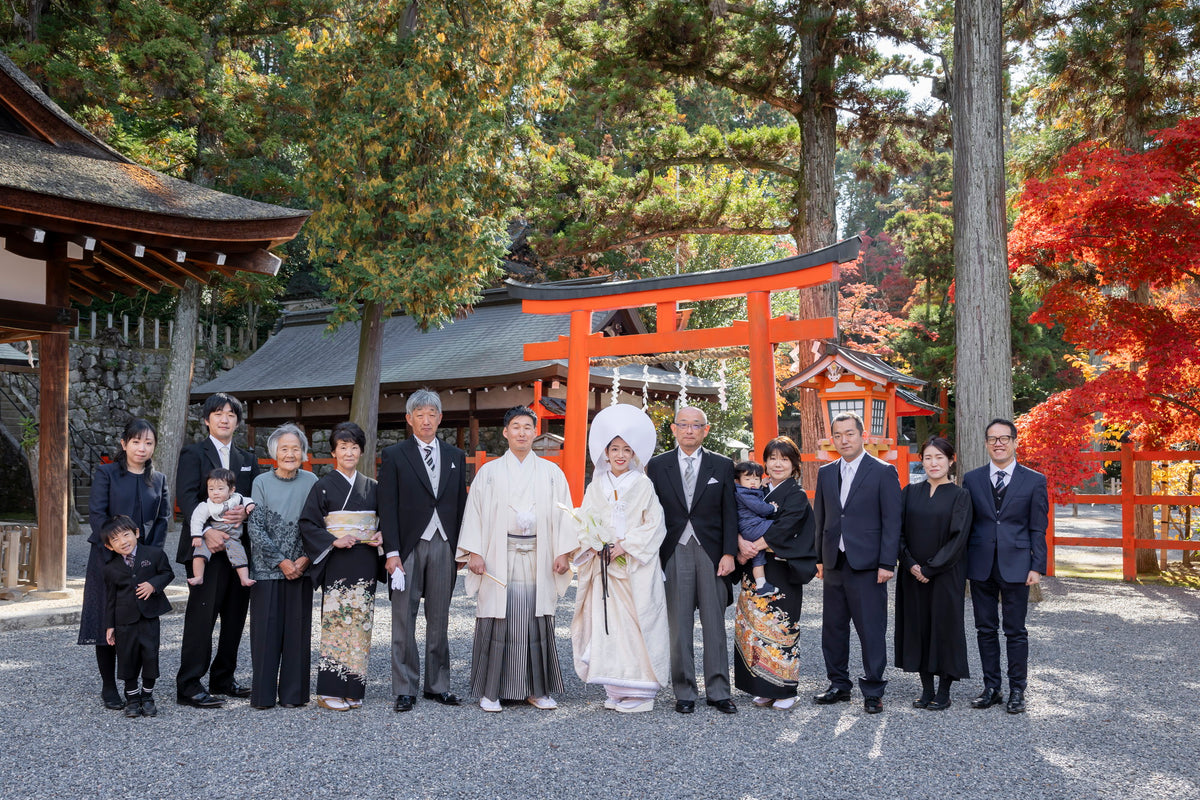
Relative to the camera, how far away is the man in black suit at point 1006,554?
13.5ft

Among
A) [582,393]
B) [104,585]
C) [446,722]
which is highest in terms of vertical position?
[582,393]

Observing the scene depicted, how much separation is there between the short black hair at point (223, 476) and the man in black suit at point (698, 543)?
199 cm

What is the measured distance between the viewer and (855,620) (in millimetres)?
4273

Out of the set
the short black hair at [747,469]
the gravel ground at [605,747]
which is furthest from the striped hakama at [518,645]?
the short black hair at [747,469]

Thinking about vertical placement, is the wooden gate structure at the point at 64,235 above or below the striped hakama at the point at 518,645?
above

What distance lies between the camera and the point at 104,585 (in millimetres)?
3961

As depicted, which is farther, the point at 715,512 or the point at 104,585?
the point at 715,512

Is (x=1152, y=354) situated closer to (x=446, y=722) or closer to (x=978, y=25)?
(x=978, y=25)

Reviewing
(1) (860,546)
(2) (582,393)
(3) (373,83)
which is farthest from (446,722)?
(3) (373,83)

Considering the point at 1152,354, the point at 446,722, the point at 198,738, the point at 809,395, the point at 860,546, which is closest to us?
the point at 198,738

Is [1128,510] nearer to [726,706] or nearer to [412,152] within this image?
[726,706]

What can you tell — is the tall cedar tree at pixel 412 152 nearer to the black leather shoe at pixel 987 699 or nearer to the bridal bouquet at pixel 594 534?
the bridal bouquet at pixel 594 534

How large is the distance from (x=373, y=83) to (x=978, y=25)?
636cm

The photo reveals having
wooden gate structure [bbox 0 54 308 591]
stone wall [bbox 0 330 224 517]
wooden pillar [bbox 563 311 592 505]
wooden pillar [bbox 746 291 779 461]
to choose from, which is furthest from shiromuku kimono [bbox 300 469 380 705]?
stone wall [bbox 0 330 224 517]
